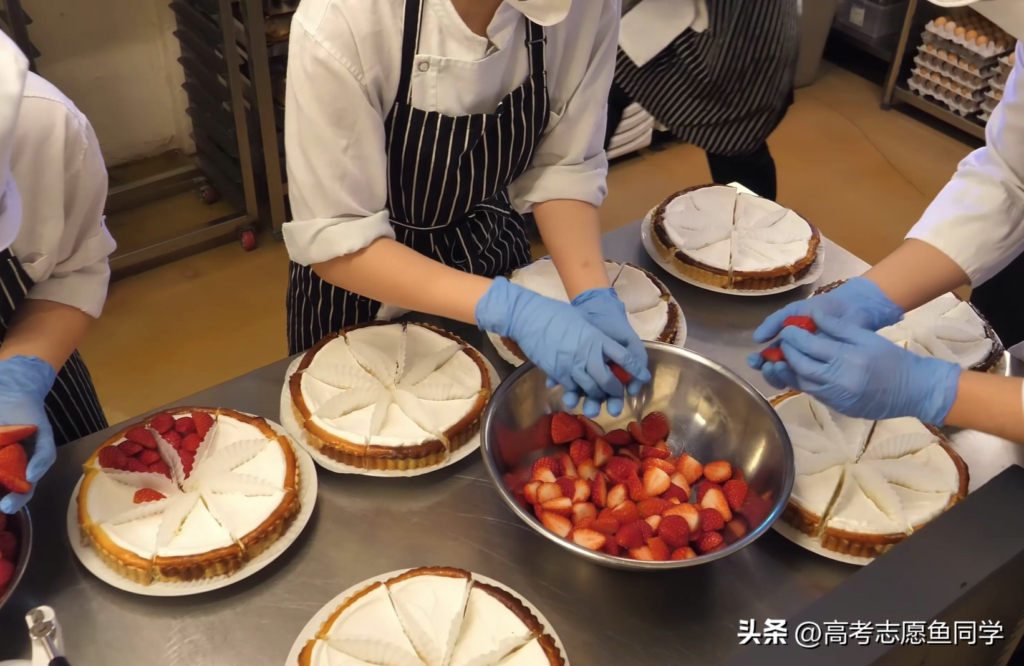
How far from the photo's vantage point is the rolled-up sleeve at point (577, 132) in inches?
64.1

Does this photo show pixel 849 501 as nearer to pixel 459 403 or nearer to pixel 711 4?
pixel 459 403

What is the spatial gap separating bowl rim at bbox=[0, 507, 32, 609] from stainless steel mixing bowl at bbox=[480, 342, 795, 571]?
0.66 m

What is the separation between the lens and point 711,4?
2.38m

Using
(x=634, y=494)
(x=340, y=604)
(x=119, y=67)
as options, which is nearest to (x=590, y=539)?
(x=634, y=494)

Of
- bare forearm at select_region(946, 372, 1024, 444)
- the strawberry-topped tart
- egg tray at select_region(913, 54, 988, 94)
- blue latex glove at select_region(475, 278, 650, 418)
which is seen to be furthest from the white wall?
egg tray at select_region(913, 54, 988, 94)

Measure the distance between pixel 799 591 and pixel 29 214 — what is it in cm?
135

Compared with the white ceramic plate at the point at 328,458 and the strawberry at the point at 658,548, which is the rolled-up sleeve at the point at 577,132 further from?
the strawberry at the point at 658,548

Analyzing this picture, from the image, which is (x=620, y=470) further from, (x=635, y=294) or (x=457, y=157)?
(x=457, y=157)

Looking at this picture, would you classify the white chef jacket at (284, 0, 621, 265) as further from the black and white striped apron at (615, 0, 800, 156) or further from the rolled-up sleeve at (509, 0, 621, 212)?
the black and white striped apron at (615, 0, 800, 156)

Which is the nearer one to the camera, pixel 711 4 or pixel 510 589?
pixel 510 589

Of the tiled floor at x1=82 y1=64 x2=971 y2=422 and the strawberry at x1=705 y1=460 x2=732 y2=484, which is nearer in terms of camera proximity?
the strawberry at x1=705 y1=460 x2=732 y2=484

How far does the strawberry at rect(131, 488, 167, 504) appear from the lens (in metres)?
1.30

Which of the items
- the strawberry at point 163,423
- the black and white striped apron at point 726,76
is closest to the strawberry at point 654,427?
the strawberry at point 163,423

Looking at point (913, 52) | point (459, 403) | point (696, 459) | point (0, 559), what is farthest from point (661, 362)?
point (913, 52)
